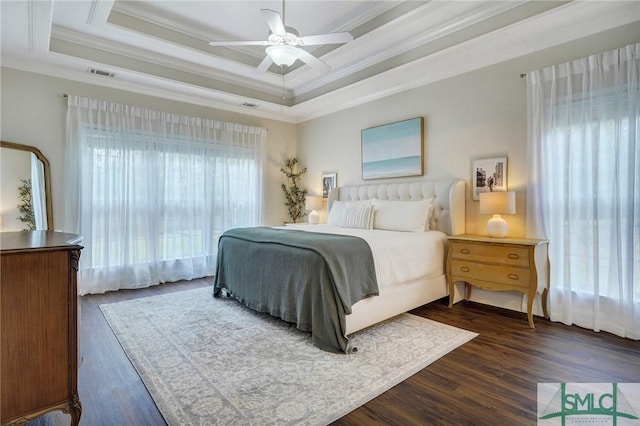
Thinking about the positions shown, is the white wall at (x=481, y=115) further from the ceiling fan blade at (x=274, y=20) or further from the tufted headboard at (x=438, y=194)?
the ceiling fan blade at (x=274, y=20)

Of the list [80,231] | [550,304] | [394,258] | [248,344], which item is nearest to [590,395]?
[550,304]

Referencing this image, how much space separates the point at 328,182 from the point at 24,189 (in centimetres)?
409

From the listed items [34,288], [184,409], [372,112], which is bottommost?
[184,409]

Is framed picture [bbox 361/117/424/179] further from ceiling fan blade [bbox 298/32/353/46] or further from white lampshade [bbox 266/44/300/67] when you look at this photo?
white lampshade [bbox 266/44/300/67]

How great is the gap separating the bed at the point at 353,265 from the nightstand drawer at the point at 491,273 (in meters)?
0.23

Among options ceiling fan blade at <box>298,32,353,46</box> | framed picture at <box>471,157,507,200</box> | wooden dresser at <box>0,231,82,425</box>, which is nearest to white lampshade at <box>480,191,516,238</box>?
framed picture at <box>471,157,507,200</box>

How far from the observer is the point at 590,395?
1.92m

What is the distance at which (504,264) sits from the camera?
3074 millimetres

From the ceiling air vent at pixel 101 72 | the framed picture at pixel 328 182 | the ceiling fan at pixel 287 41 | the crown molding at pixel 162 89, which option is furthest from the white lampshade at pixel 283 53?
the framed picture at pixel 328 182

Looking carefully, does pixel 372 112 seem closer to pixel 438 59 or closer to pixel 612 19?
pixel 438 59

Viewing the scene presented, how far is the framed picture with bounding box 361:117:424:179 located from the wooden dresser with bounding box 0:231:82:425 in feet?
12.6

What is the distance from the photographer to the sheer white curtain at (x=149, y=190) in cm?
405

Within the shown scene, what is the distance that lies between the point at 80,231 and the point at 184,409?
326 centimetres

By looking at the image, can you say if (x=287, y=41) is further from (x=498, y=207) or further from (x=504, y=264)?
(x=504, y=264)
